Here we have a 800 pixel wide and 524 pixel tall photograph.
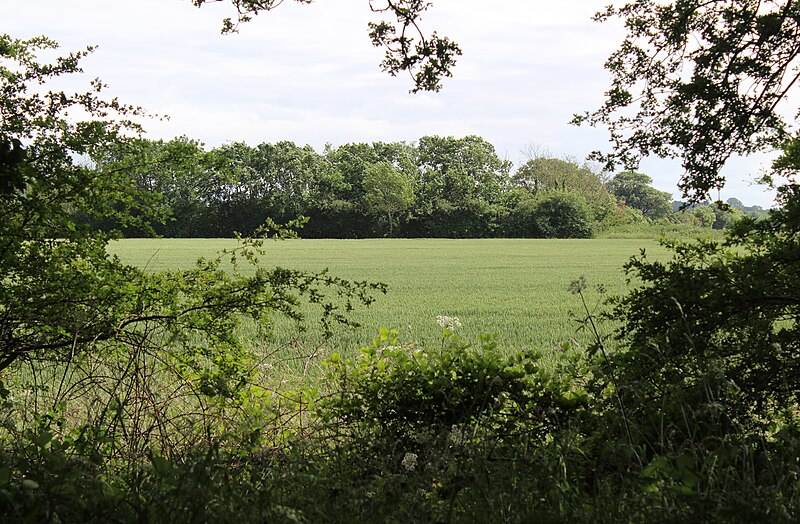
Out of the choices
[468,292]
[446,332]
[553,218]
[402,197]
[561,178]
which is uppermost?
[561,178]

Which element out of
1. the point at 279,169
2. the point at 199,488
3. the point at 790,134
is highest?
the point at 279,169

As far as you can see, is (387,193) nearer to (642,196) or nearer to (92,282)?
(642,196)

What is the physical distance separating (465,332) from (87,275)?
9.38 metres

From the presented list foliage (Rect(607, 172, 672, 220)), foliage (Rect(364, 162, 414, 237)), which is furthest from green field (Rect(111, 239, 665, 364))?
foliage (Rect(607, 172, 672, 220))

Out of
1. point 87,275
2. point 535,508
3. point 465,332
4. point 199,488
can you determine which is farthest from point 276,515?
point 465,332

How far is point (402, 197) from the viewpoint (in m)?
74.8

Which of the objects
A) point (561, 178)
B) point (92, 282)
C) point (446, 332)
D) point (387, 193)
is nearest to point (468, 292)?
point (446, 332)

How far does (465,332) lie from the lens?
1330 cm

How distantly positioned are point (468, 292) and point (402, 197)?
53.6 m

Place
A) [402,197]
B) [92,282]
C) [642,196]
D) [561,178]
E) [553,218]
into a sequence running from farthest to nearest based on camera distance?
1. [642,196]
2. [561,178]
3. [402,197]
4. [553,218]
5. [92,282]

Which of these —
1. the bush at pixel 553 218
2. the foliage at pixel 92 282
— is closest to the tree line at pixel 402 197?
the bush at pixel 553 218

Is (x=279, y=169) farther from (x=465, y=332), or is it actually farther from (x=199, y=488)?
(x=199, y=488)

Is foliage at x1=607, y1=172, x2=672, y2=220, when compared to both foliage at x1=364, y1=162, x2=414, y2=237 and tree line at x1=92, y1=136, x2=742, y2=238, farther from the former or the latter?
foliage at x1=364, y1=162, x2=414, y2=237

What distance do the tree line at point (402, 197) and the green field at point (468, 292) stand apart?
102 ft
